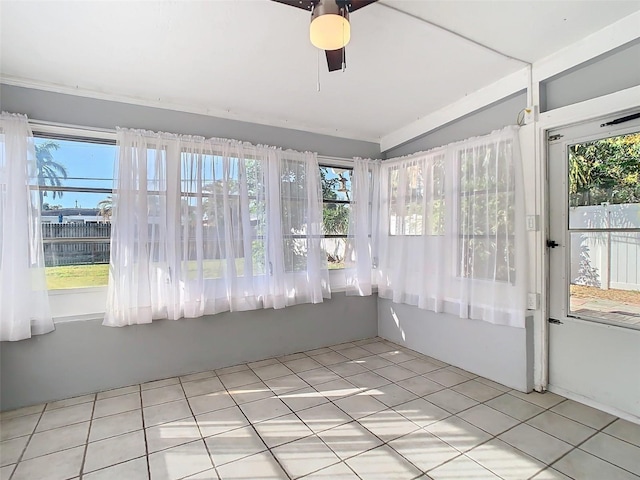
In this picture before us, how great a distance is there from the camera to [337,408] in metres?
2.58

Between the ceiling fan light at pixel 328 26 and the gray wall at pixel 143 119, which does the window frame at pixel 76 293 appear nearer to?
the gray wall at pixel 143 119

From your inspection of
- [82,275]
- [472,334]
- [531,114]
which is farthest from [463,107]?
[82,275]

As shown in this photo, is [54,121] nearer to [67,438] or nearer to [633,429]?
[67,438]

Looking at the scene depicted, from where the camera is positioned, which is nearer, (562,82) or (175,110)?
(562,82)

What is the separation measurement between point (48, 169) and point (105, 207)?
497 mm

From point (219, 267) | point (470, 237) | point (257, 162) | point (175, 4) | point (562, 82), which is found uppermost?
point (175, 4)

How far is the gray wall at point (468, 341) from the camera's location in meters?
2.79

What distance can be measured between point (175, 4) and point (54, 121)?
1.61m

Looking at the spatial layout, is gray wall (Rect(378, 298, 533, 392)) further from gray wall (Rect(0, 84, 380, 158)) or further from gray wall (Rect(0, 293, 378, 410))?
gray wall (Rect(0, 84, 380, 158))

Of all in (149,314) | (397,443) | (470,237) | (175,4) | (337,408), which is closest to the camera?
(175,4)

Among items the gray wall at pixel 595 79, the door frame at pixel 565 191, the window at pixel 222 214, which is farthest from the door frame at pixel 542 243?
the window at pixel 222 214

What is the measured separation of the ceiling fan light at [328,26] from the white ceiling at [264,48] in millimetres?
595

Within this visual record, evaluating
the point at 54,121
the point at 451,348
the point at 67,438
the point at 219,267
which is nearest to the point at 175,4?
the point at 54,121

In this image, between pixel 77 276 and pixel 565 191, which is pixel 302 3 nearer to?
pixel 565 191
